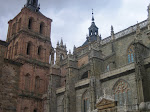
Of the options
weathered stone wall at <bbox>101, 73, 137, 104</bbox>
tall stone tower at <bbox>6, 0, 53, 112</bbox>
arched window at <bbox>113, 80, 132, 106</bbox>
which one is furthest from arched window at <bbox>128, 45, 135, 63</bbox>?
tall stone tower at <bbox>6, 0, 53, 112</bbox>

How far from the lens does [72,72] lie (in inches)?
1201

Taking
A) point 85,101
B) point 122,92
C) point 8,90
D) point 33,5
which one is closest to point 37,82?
point 85,101

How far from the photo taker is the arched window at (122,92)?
22.6m

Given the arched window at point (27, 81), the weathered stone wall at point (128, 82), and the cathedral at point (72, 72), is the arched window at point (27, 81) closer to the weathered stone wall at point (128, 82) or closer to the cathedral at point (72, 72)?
the cathedral at point (72, 72)

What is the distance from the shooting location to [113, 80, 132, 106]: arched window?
22.6m

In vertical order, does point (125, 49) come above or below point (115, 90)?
above

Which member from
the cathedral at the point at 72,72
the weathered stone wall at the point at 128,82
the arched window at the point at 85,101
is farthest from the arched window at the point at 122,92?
the arched window at the point at 85,101

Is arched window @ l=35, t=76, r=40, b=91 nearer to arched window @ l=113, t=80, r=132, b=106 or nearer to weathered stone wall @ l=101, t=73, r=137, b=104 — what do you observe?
weathered stone wall @ l=101, t=73, r=137, b=104

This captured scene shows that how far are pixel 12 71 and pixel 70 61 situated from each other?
26.6ft

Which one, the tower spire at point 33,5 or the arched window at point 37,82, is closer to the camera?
the arched window at point 37,82

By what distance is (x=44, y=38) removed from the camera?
3984 centimetres

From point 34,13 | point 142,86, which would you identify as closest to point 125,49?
point 142,86

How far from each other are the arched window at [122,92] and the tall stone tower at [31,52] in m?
14.8

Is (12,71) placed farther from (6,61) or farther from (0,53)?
(0,53)
